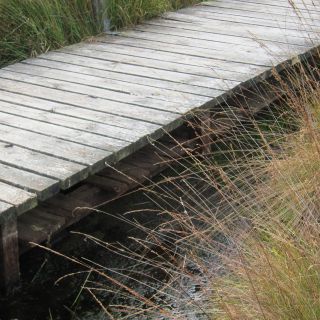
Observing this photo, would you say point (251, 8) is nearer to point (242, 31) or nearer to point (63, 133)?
point (242, 31)

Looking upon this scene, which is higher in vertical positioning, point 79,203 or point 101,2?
point 101,2

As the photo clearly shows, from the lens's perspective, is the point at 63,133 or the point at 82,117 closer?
the point at 63,133

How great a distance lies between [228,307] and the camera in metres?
2.37

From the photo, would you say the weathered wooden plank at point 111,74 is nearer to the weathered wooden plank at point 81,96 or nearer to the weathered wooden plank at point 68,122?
the weathered wooden plank at point 81,96

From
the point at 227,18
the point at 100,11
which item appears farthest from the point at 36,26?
the point at 227,18

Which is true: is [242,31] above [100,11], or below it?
below

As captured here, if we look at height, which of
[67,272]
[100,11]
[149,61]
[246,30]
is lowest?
[67,272]

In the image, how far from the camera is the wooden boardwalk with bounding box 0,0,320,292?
139 inches

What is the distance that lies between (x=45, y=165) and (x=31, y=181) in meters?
0.17

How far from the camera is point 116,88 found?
Result: 471 cm

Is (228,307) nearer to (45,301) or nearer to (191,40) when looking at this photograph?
(45,301)

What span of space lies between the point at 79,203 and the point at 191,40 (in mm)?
2333

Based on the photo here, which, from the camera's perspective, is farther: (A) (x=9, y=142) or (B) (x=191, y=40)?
(B) (x=191, y=40)

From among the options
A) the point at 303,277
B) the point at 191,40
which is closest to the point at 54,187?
the point at 303,277
